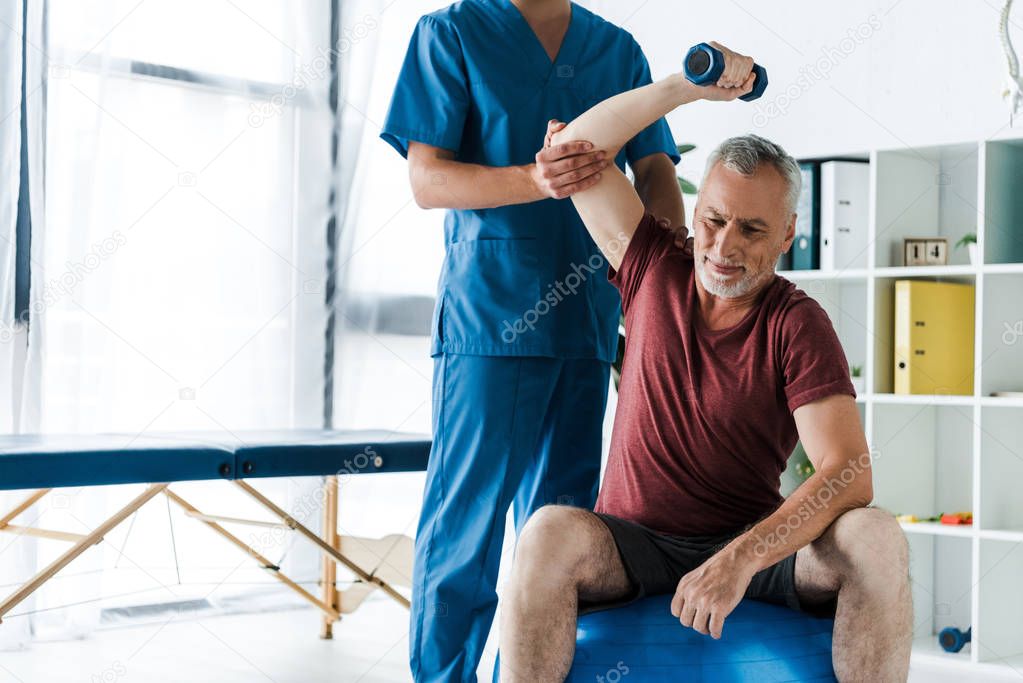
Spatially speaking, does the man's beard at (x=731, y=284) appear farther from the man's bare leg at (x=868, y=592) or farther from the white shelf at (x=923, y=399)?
the white shelf at (x=923, y=399)

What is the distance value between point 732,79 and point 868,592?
712mm

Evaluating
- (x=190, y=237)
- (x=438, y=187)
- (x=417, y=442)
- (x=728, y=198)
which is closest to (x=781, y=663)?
(x=728, y=198)

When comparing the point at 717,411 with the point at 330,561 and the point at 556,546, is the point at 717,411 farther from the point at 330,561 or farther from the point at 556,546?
the point at 330,561

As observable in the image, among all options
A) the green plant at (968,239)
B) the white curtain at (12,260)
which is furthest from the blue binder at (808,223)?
the white curtain at (12,260)

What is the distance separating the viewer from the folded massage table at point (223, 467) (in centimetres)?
211

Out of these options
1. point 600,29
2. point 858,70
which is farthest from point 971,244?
point 600,29

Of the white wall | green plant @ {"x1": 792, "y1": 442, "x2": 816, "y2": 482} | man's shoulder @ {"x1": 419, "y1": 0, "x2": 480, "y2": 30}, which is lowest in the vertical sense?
green plant @ {"x1": 792, "y1": 442, "x2": 816, "y2": 482}

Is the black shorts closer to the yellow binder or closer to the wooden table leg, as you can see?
the wooden table leg

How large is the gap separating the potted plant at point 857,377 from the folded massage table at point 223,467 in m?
1.29

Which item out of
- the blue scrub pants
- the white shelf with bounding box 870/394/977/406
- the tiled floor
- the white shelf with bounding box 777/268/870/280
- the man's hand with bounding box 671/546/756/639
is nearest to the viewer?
the man's hand with bounding box 671/546/756/639

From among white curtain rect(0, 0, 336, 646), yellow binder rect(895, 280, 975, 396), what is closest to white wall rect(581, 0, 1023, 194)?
yellow binder rect(895, 280, 975, 396)

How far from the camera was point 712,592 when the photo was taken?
139 cm

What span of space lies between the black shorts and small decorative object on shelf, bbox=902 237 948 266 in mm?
1784

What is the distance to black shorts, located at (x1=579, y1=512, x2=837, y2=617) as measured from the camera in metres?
1.52
